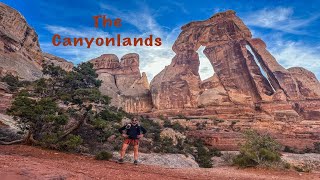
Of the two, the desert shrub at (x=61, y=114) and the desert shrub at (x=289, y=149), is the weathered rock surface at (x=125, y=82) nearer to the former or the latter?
the desert shrub at (x=289, y=149)

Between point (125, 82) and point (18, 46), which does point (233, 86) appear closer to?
point (125, 82)

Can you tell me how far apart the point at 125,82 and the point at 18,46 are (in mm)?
36403

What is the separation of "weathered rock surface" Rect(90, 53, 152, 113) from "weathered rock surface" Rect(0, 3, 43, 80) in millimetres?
18314

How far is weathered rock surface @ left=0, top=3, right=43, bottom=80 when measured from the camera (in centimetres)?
5116

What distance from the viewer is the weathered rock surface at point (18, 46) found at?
5116 cm

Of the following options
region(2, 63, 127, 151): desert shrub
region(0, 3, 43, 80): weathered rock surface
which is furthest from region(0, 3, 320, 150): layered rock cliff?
region(2, 63, 127, 151): desert shrub

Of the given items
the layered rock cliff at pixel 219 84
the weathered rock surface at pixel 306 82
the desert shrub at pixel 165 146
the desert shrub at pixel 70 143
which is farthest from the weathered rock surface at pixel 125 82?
the desert shrub at pixel 70 143

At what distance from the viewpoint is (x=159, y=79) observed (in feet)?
252

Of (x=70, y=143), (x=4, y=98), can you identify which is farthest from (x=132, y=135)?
(x=4, y=98)

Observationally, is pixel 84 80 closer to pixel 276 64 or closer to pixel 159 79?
pixel 159 79

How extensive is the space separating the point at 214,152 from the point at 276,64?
140 ft

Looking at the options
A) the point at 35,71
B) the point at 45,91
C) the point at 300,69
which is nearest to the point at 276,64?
the point at 300,69

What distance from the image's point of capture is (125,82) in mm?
88000

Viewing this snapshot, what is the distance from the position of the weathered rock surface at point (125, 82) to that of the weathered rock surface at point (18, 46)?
60.1 feet
